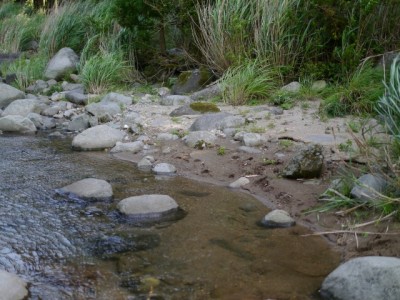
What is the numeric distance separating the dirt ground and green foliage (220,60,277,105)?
25 centimetres

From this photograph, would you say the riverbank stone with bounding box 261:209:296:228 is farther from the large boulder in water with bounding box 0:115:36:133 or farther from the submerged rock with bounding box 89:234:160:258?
the large boulder in water with bounding box 0:115:36:133

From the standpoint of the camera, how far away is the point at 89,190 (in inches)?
181

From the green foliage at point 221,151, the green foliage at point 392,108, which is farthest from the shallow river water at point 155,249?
the green foliage at point 392,108

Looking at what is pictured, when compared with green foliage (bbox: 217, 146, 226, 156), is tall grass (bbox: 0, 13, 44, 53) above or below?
below

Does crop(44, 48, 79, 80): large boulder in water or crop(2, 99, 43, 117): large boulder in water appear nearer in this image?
crop(2, 99, 43, 117): large boulder in water

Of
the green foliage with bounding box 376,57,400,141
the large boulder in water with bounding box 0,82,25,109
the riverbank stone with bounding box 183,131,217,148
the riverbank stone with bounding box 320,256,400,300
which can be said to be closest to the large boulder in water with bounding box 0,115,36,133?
the large boulder in water with bounding box 0,82,25,109

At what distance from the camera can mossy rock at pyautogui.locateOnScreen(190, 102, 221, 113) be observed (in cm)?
697

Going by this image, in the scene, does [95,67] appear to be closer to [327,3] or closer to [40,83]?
[40,83]

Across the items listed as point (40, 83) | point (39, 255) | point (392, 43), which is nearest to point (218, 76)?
point (392, 43)

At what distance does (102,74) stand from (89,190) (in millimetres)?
4654

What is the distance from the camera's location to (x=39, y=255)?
11.5ft

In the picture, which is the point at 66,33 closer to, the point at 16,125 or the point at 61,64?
the point at 61,64

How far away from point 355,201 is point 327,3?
4164mm

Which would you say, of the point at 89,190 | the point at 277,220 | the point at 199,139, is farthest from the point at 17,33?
the point at 277,220
